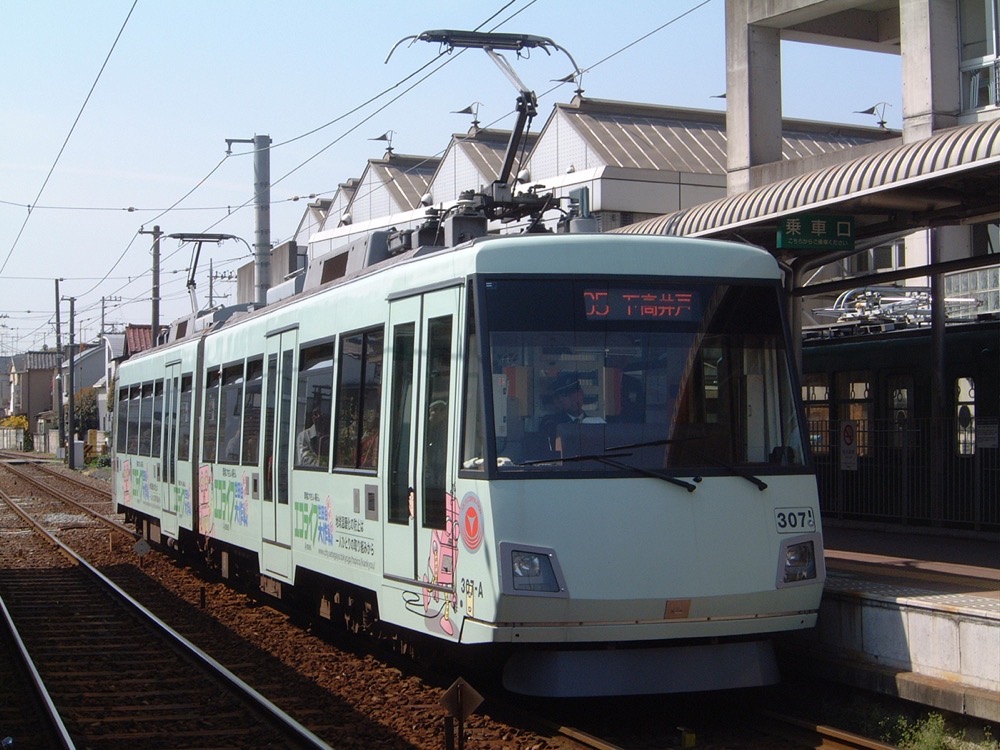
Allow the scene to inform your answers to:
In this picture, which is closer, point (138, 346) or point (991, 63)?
point (991, 63)

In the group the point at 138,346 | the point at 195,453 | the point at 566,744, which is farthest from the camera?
the point at 138,346

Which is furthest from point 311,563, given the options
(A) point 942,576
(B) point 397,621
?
(A) point 942,576

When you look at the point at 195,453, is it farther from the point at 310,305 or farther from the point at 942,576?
the point at 942,576

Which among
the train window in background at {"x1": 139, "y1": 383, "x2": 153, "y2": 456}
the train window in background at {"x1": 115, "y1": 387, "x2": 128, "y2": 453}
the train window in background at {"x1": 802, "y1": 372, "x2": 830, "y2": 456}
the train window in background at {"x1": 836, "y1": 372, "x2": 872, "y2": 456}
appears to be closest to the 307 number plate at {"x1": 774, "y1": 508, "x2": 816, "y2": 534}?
the train window in background at {"x1": 836, "y1": 372, "x2": 872, "y2": 456}

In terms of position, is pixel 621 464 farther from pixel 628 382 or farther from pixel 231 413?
pixel 231 413

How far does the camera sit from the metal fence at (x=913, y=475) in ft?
50.9

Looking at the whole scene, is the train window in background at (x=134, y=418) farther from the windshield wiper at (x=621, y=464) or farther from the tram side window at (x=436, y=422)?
the windshield wiper at (x=621, y=464)

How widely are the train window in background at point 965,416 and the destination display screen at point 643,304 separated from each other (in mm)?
8673

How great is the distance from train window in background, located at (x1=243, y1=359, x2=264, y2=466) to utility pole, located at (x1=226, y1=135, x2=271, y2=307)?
562cm

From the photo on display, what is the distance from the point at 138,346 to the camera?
72938mm

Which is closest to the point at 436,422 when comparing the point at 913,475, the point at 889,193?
the point at 889,193

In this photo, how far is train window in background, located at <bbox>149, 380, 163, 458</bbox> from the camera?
1761 centimetres

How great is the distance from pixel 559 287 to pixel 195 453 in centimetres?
837

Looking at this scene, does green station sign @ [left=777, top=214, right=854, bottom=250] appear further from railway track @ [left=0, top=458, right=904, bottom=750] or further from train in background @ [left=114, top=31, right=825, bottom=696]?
railway track @ [left=0, top=458, right=904, bottom=750]
